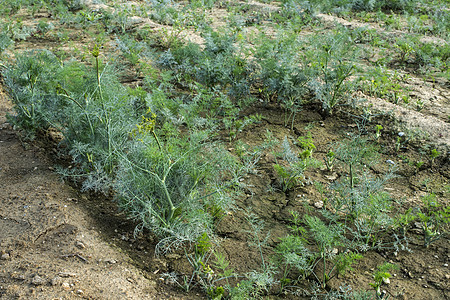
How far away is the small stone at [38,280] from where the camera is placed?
248cm

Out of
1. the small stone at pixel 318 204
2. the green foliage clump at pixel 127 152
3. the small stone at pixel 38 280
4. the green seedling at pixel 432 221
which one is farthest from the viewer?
the small stone at pixel 318 204

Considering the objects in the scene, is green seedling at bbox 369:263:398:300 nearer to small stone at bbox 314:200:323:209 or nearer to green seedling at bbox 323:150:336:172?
small stone at bbox 314:200:323:209

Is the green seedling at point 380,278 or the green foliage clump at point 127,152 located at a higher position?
the green foliage clump at point 127,152

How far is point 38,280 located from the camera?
2.49 m

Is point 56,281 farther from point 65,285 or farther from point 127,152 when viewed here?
point 127,152

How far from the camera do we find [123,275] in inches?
107

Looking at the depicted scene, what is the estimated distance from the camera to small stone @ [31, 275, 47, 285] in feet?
8.13

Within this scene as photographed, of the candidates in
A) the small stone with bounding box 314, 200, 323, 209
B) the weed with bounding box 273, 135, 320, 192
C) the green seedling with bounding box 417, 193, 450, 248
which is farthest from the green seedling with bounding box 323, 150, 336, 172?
the green seedling with bounding box 417, 193, 450, 248

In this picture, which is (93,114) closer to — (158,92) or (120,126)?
(120,126)

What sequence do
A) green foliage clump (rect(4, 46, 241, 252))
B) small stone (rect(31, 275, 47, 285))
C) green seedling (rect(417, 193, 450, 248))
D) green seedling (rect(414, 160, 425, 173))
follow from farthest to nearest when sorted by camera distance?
green seedling (rect(414, 160, 425, 173)), green seedling (rect(417, 193, 450, 248)), green foliage clump (rect(4, 46, 241, 252)), small stone (rect(31, 275, 47, 285))

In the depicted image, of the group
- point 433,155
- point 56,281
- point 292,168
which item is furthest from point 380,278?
point 56,281

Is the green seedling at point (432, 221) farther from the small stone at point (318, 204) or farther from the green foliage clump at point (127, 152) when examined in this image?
the green foliage clump at point (127, 152)

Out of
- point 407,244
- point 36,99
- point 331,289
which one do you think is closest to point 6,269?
point 36,99

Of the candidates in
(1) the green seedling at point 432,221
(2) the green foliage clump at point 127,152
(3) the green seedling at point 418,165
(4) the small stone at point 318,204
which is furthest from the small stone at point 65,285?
(3) the green seedling at point 418,165
